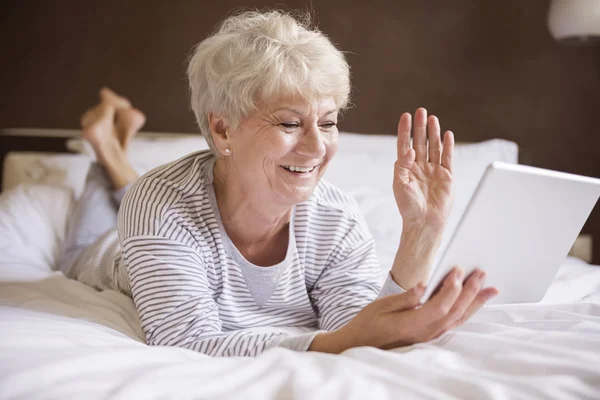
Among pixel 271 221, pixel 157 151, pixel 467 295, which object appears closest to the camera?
pixel 467 295

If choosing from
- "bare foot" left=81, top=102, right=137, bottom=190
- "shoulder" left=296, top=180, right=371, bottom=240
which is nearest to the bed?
"shoulder" left=296, top=180, right=371, bottom=240

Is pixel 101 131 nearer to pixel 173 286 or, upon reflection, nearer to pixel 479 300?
pixel 173 286

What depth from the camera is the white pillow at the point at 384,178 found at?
209cm

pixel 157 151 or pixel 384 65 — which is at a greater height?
pixel 384 65

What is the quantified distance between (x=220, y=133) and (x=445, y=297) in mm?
643

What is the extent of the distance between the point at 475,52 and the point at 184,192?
2.16 meters

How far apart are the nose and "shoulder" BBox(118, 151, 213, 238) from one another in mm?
259

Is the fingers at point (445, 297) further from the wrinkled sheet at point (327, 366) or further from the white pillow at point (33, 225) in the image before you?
the white pillow at point (33, 225)

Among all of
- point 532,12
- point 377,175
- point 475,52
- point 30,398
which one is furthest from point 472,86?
point 30,398

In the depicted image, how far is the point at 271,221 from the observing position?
4.52ft

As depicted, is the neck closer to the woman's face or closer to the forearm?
the woman's face

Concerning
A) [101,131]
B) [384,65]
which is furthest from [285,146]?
[384,65]

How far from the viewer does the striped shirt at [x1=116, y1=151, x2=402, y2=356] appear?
3.82 feet

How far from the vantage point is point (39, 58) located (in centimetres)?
293
